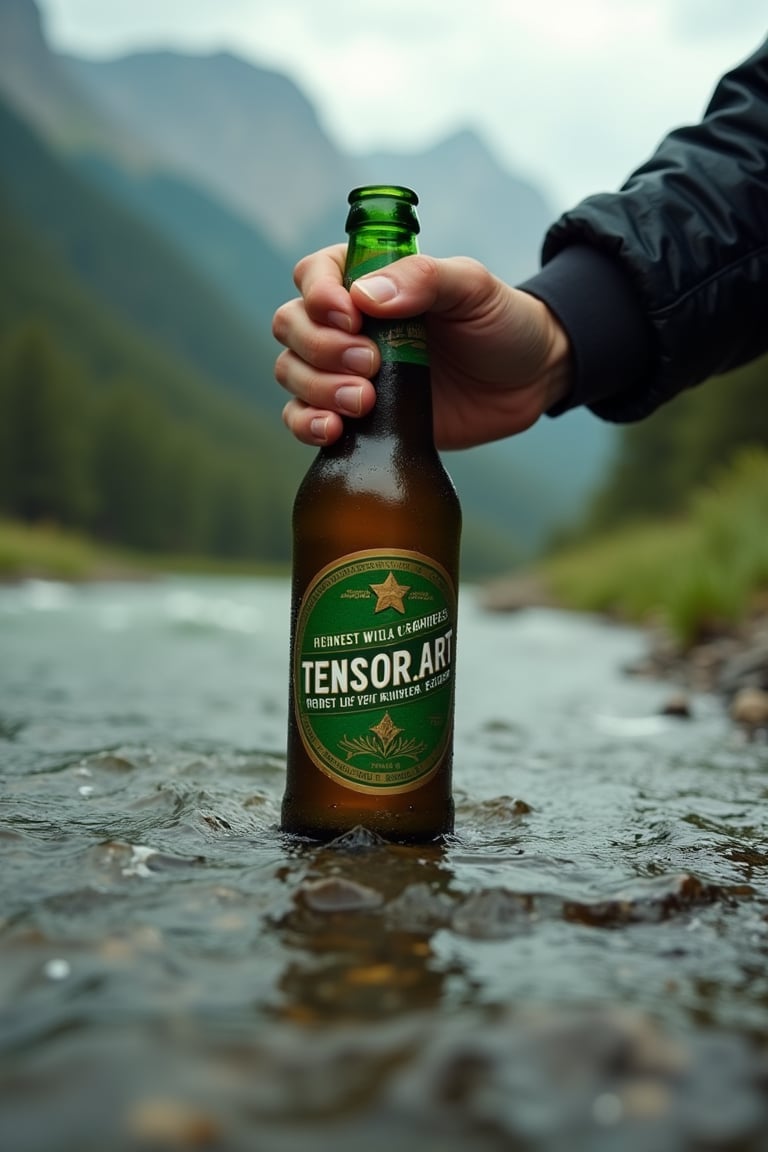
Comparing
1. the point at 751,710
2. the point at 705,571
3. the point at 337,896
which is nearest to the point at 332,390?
the point at 337,896

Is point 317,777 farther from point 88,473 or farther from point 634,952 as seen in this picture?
point 88,473

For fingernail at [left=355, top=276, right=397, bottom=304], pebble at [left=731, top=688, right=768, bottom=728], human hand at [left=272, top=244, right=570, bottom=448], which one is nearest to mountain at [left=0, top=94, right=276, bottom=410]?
pebble at [left=731, top=688, right=768, bottom=728]

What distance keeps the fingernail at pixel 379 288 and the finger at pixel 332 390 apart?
0.19 m

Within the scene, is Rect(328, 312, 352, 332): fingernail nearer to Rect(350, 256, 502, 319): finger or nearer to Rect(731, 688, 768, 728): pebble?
Rect(350, 256, 502, 319): finger

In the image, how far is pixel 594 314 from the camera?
134 inches

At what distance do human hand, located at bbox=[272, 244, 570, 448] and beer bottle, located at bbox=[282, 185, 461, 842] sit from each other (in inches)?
2.6

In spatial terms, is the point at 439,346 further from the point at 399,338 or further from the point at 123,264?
the point at 123,264

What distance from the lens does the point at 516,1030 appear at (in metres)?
1.26

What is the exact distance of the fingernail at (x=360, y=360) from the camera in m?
2.41

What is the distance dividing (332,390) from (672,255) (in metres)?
1.53

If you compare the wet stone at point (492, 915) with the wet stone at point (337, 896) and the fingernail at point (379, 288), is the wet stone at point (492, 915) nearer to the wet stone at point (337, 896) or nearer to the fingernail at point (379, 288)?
the wet stone at point (337, 896)

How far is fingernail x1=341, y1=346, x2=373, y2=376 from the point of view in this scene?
2.41 meters

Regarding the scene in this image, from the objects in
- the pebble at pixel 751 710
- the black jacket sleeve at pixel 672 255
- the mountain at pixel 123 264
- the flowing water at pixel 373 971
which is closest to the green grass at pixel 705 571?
the pebble at pixel 751 710

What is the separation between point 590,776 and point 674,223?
1.82 metres
